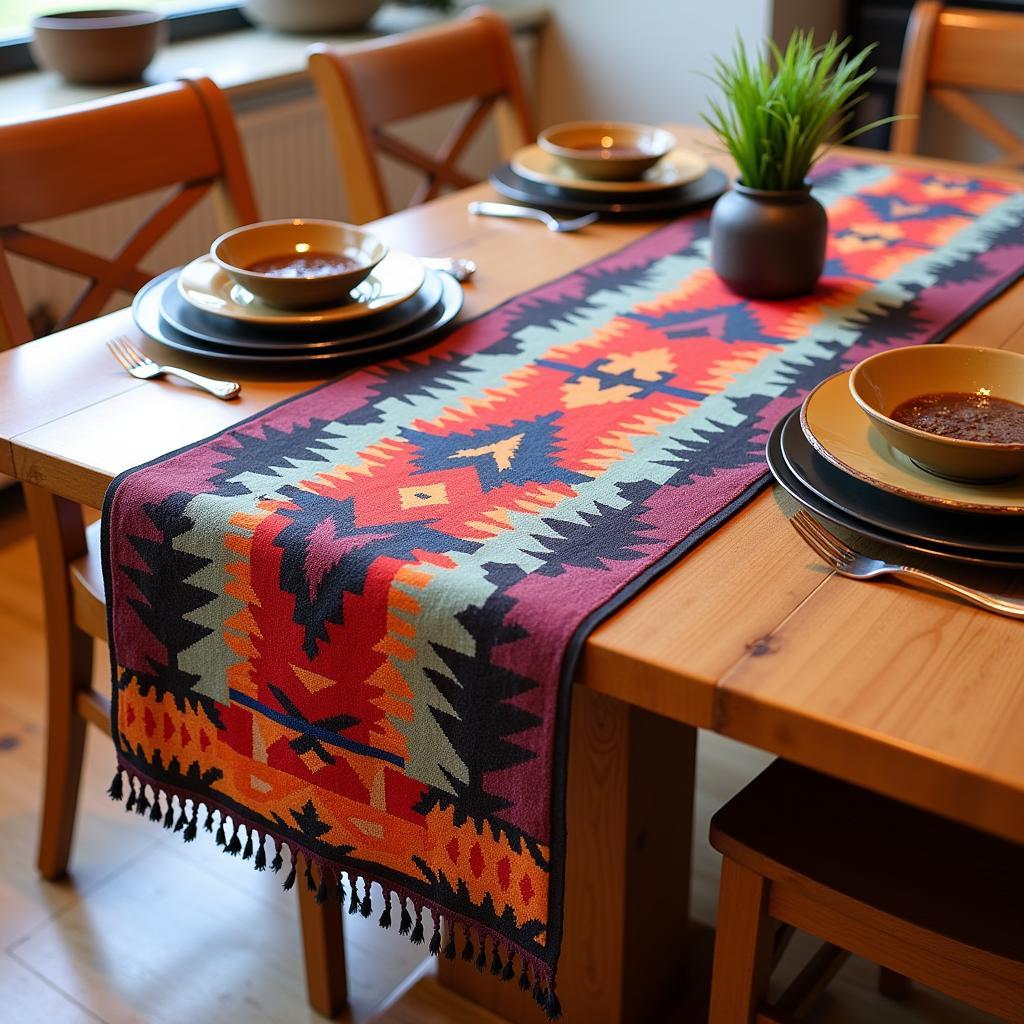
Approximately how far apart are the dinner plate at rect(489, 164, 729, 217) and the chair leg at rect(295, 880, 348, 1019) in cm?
91

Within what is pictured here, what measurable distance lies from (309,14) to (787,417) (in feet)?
7.85

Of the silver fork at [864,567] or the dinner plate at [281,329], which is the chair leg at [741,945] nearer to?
the silver fork at [864,567]

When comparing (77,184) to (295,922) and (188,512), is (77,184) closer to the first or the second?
(188,512)

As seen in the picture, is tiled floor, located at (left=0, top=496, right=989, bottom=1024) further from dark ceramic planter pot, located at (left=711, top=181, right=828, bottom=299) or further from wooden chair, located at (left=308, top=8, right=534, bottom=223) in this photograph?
wooden chair, located at (left=308, top=8, right=534, bottom=223)

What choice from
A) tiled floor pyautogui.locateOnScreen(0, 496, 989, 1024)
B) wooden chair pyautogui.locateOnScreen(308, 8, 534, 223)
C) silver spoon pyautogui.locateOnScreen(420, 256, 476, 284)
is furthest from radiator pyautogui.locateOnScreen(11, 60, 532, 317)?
silver spoon pyautogui.locateOnScreen(420, 256, 476, 284)

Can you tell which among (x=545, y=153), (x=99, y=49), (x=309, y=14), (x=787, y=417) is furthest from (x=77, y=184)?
(x=309, y=14)

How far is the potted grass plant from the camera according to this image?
1.30m

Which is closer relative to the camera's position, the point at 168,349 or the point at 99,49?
the point at 168,349

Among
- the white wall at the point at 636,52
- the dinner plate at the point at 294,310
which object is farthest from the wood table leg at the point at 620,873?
the white wall at the point at 636,52

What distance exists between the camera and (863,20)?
306 centimetres

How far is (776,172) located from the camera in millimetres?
1343

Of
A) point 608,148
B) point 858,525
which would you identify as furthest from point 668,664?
point 608,148

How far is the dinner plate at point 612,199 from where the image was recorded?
1.64 m

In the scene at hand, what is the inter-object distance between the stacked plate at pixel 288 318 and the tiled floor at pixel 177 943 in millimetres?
776
